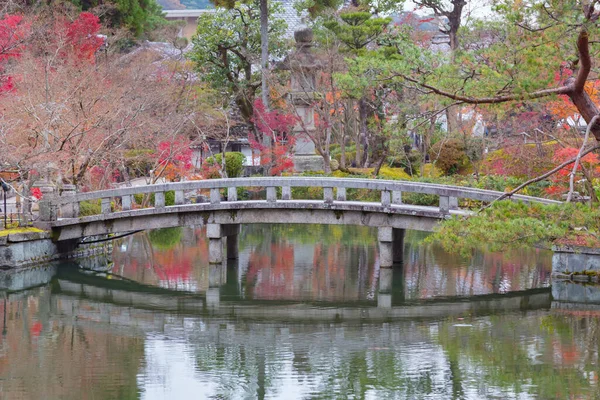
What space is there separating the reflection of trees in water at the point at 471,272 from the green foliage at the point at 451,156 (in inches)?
311

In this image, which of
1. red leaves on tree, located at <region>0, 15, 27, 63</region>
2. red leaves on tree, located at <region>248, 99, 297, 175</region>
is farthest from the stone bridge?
red leaves on tree, located at <region>248, 99, 297, 175</region>

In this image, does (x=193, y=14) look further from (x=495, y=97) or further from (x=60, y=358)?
(x=495, y=97)

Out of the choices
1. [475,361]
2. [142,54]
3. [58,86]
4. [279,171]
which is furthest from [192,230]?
[475,361]

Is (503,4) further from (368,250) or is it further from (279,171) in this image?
(279,171)

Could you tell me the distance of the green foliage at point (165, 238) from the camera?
2400 cm

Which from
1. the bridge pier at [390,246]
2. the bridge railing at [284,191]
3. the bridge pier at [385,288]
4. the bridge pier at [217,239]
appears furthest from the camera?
the bridge pier at [217,239]

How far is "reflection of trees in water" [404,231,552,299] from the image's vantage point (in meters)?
17.3

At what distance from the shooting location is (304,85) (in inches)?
1160

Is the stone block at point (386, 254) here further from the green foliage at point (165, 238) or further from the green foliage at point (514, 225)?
the green foliage at point (514, 225)

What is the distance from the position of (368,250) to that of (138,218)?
6.18 meters

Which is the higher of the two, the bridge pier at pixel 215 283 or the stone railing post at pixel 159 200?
the stone railing post at pixel 159 200

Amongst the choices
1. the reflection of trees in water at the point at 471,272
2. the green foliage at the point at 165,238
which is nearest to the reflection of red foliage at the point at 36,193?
the green foliage at the point at 165,238

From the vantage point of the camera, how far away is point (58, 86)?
915 inches

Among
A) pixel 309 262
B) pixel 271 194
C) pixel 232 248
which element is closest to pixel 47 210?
pixel 232 248
